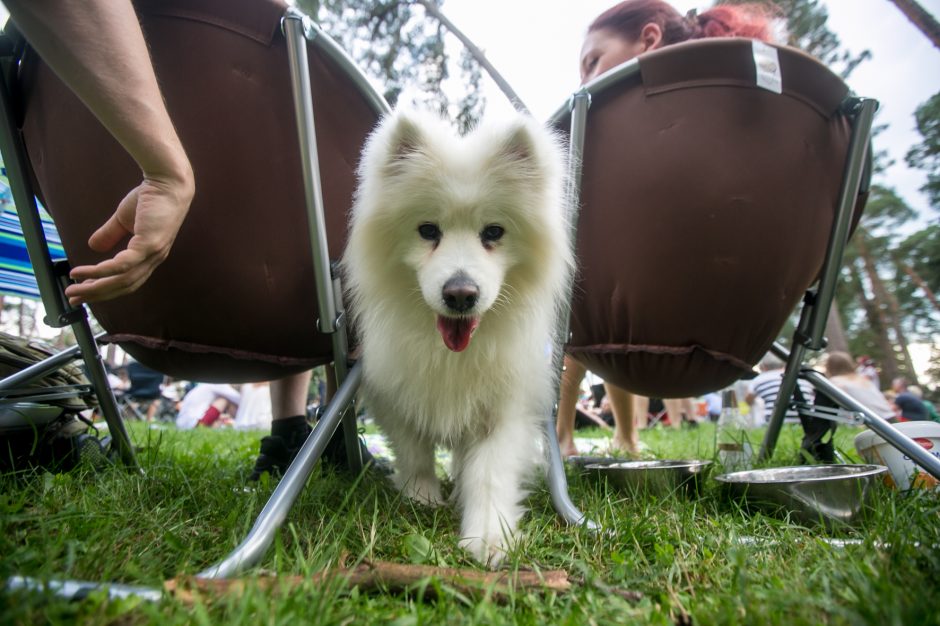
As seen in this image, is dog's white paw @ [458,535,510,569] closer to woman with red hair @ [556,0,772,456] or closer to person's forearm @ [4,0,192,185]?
person's forearm @ [4,0,192,185]

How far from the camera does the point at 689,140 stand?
1.84 metres

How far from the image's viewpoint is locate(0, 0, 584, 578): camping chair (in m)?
1.51

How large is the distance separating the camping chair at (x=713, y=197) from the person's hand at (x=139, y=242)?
4.34 ft

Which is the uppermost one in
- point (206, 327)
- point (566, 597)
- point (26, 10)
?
point (26, 10)

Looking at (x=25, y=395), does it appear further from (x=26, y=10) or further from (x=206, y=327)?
(x=26, y=10)

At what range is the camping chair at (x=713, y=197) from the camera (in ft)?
5.95

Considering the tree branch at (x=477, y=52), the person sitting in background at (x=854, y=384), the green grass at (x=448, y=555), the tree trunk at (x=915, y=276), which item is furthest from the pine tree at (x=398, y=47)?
the tree trunk at (x=915, y=276)

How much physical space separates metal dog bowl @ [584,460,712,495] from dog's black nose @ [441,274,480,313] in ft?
3.00

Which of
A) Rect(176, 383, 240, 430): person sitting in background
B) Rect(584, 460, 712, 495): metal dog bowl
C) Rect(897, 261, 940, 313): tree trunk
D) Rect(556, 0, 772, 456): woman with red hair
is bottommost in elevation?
Rect(176, 383, 240, 430): person sitting in background

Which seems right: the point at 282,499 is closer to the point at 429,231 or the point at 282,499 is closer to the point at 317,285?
the point at 317,285

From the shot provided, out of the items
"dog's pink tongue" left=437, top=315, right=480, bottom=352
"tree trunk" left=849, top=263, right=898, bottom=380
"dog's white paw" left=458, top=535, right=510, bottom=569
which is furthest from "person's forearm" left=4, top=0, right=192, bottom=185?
"tree trunk" left=849, top=263, right=898, bottom=380

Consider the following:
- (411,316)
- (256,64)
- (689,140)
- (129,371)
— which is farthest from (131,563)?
(129,371)

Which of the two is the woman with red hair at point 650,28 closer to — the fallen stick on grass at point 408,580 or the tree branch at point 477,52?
the tree branch at point 477,52

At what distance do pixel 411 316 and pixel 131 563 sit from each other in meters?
1.04
